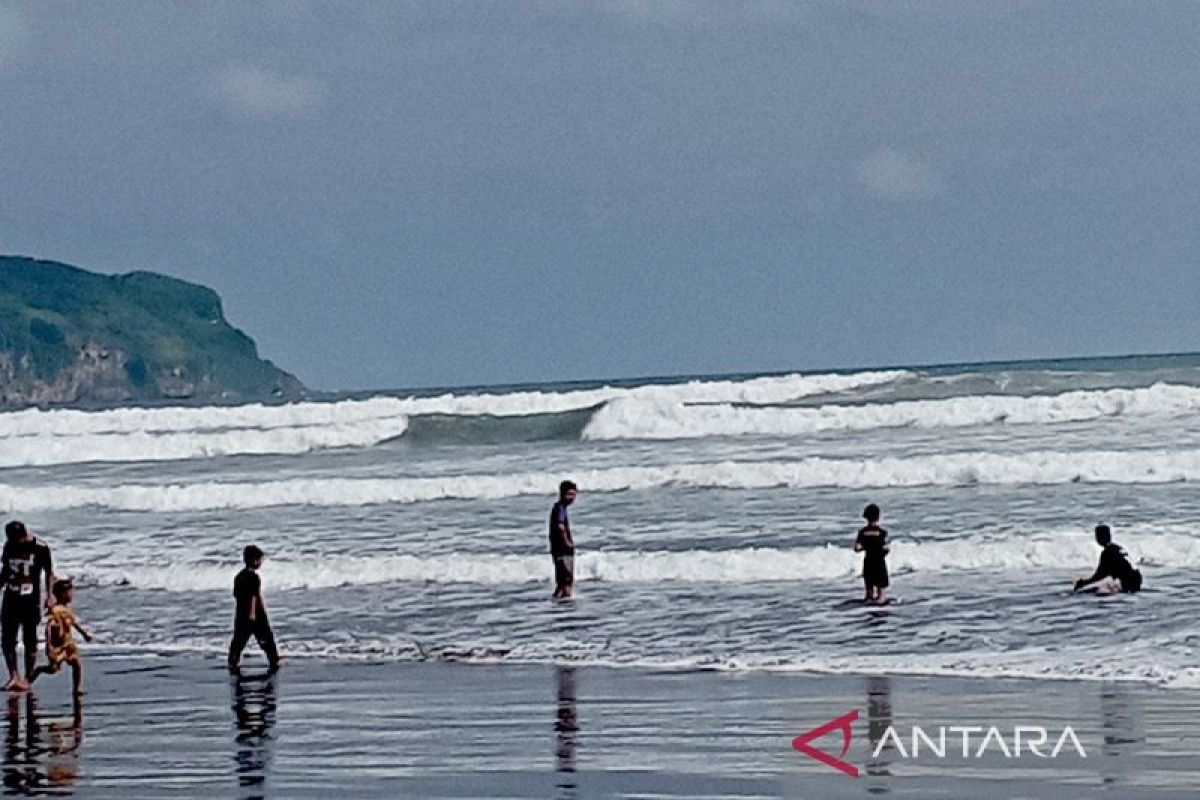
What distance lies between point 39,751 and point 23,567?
4.53 m

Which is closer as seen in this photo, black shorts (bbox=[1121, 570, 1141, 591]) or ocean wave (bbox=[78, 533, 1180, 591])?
black shorts (bbox=[1121, 570, 1141, 591])

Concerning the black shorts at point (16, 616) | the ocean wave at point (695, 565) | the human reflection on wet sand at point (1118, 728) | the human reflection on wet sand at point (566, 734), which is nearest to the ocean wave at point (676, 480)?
the ocean wave at point (695, 565)

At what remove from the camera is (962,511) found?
26.7 m

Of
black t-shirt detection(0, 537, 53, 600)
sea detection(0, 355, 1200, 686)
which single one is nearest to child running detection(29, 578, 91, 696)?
black t-shirt detection(0, 537, 53, 600)

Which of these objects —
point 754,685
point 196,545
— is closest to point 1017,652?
point 754,685

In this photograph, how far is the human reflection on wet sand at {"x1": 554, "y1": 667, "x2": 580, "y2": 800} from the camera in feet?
37.5

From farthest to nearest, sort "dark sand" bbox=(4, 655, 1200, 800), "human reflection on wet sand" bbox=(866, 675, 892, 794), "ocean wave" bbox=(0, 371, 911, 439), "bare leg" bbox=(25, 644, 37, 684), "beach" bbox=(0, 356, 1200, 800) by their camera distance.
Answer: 1. "ocean wave" bbox=(0, 371, 911, 439)
2. "bare leg" bbox=(25, 644, 37, 684)
3. "beach" bbox=(0, 356, 1200, 800)
4. "human reflection on wet sand" bbox=(866, 675, 892, 794)
5. "dark sand" bbox=(4, 655, 1200, 800)

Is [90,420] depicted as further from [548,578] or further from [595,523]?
[548,578]

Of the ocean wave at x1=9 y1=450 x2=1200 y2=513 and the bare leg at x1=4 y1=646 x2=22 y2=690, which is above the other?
the ocean wave at x1=9 y1=450 x2=1200 y2=513

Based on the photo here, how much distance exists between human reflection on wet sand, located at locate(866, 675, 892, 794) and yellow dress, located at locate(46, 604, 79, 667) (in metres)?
6.28

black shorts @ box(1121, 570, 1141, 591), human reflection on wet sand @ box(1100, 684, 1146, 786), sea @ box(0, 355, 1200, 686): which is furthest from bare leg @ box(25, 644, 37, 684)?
black shorts @ box(1121, 570, 1141, 591)

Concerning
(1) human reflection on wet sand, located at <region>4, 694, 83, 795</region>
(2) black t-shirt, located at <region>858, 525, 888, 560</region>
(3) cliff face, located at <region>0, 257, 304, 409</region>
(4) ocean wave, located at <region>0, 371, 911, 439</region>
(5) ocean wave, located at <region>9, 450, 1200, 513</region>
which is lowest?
(1) human reflection on wet sand, located at <region>4, 694, 83, 795</region>

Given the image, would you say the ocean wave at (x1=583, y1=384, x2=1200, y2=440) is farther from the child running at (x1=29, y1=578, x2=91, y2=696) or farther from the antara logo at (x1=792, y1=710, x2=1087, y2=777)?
the antara logo at (x1=792, y1=710, x2=1087, y2=777)

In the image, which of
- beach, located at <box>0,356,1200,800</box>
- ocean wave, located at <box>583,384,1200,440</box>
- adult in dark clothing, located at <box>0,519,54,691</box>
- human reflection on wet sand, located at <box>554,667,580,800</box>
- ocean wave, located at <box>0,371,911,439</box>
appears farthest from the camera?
ocean wave, located at <box>0,371,911,439</box>
